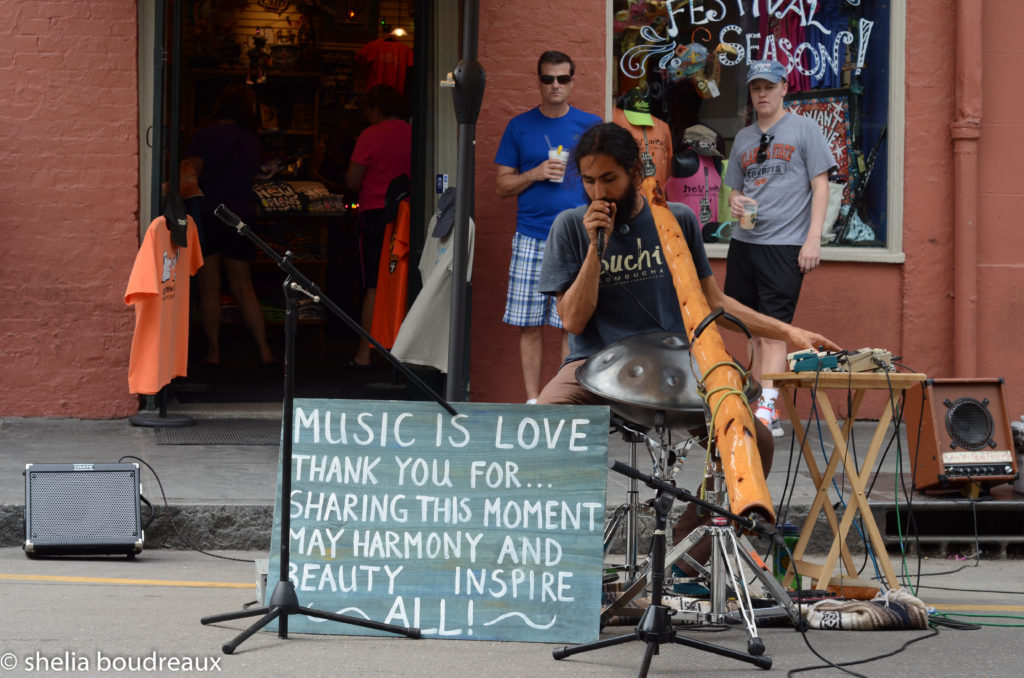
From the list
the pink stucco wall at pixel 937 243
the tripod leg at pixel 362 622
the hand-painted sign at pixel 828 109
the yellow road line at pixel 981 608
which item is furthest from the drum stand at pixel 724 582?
the hand-painted sign at pixel 828 109

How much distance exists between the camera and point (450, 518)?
477 cm

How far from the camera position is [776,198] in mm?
8336

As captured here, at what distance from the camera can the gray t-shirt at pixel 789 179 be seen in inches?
327

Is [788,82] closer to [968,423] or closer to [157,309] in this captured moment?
[968,423]

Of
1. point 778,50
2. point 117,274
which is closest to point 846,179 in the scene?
point 778,50

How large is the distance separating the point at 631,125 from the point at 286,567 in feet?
16.3

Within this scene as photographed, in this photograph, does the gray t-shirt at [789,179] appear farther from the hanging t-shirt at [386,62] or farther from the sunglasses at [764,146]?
the hanging t-shirt at [386,62]

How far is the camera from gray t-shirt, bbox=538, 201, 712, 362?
5.40 m

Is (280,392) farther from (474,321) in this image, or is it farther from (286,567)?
(286,567)

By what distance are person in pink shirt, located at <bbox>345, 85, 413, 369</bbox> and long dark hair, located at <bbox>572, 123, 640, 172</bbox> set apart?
16.2 ft

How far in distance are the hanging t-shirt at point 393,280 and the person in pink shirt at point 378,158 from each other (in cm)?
36

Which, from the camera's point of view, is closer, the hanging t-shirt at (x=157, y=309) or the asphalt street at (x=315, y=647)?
the asphalt street at (x=315, y=647)

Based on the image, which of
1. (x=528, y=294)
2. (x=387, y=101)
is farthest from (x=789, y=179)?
(x=387, y=101)

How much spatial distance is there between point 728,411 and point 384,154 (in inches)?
236
